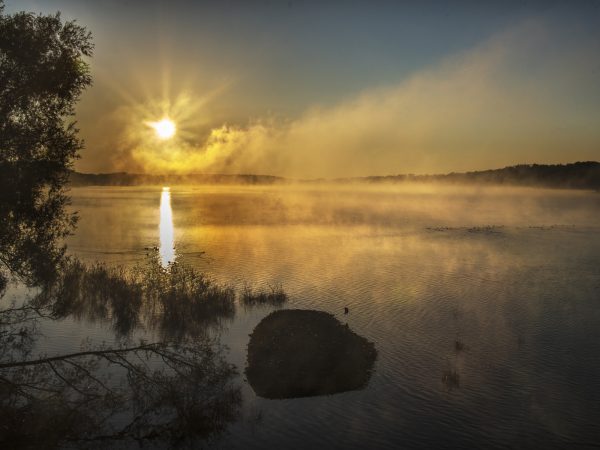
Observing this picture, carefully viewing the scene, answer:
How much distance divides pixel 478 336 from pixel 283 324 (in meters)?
11.4

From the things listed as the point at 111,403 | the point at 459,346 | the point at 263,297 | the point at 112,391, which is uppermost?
the point at 263,297

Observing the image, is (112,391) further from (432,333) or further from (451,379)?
(432,333)

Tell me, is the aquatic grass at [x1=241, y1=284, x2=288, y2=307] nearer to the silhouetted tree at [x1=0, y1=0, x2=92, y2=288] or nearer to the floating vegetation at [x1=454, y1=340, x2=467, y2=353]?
the floating vegetation at [x1=454, y1=340, x2=467, y2=353]

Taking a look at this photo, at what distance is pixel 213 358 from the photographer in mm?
22750

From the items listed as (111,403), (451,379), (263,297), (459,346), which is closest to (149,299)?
(263,297)

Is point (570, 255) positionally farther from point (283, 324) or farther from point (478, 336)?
point (283, 324)

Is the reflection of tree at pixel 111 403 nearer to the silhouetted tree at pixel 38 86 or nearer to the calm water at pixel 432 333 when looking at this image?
the calm water at pixel 432 333

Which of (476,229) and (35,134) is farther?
(476,229)

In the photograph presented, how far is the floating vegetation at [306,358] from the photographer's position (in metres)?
19.8

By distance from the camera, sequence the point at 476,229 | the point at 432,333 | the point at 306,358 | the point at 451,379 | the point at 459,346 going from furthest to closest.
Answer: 1. the point at 476,229
2. the point at 432,333
3. the point at 459,346
4. the point at 306,358
5. the point at 451,379

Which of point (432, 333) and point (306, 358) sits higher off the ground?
point (306, 358)

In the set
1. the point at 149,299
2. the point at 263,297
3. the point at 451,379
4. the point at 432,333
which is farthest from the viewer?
the point at 263,297

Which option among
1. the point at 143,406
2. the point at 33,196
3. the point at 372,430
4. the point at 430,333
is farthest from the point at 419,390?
the point at 33,196

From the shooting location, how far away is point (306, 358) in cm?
2158
